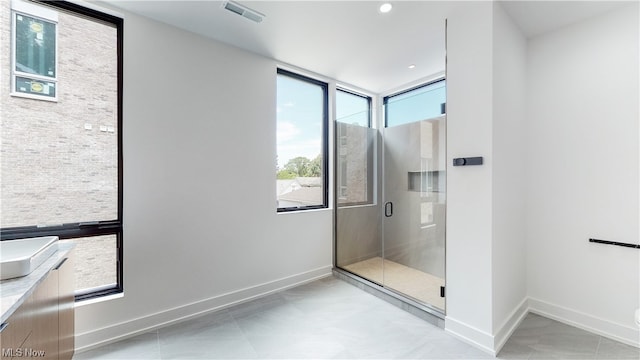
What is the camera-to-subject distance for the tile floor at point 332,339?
2.00 meters

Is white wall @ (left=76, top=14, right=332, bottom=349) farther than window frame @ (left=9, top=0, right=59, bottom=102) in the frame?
Yes

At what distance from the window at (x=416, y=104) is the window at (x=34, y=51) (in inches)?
146

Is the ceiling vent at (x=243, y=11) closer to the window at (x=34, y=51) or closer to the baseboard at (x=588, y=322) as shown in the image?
the window at (x=34, y=51)

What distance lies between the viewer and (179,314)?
2.48 m

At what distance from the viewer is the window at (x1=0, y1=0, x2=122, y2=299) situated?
1.86 m

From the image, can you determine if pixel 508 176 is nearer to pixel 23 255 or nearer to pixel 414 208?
pixel 414 208

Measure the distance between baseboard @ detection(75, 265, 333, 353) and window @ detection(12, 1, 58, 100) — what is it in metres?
1.94

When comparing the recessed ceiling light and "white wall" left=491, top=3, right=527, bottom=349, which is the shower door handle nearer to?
"white wall" left=491, top=3, right=527, bottom=349

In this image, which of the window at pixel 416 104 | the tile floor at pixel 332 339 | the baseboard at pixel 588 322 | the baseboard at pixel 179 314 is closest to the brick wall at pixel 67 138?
the baseboard at pixel 179 314

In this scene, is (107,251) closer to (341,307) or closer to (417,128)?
(341,307)

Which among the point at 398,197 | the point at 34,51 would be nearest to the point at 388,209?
the point at 398,197

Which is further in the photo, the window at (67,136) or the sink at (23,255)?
the window at (67,136)

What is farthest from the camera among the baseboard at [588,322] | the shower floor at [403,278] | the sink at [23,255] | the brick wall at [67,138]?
the shower floor at [403,278]

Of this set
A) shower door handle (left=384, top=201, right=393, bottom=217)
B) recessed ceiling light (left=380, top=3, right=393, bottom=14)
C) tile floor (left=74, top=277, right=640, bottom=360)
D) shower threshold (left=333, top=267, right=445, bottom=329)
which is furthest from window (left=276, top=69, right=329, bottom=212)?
recessed ceiling light (left=380, top=3, right=393, bottom=14)
